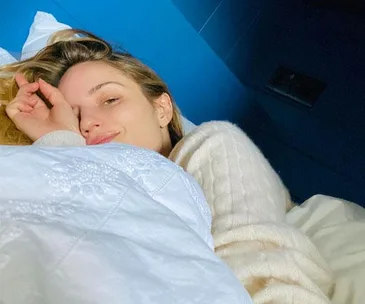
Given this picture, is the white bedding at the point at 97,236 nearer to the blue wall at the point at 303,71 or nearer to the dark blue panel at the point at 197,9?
the blue wall at the point at 303,71

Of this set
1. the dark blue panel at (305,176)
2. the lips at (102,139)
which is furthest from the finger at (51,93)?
the dark blue panel at (305,176)

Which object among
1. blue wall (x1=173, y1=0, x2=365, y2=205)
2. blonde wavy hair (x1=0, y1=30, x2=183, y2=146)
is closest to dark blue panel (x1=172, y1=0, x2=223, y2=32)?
blue wall (x1=173, y1=0, x2=365, y2=205)

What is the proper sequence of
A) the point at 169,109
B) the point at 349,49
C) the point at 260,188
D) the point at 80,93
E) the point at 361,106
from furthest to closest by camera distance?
the point at 349,49 → the point at 361,106 → the point at 169,109 → the point at 80,93 → the point at 260,188

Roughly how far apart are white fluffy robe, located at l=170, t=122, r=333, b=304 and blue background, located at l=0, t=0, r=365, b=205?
415mm

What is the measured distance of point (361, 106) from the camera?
5.03 ft

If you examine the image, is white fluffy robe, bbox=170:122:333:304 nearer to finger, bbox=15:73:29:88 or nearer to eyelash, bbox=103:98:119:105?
eyelash, bbox=103:98:119:105

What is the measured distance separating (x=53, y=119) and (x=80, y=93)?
7 cm

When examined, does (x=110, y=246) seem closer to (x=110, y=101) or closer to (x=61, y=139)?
(x=61, y=139)

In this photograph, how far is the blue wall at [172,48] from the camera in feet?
4.91

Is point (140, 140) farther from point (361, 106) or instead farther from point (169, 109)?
point (361, 106)

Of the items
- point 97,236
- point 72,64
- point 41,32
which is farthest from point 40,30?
point 97,236

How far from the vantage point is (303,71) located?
1636 millimetres

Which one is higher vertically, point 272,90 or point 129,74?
point 272,90

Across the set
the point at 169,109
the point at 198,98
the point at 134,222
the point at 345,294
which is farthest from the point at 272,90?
the point at 134,222
